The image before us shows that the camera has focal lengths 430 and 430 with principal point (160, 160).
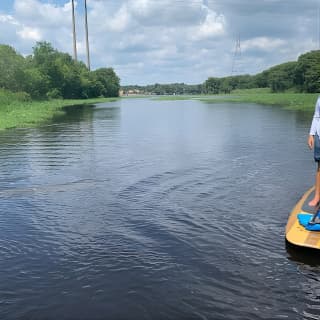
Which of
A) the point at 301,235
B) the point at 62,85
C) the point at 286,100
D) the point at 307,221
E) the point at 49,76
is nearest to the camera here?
the point at 301,235

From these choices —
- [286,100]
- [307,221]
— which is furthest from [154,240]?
[286,100]

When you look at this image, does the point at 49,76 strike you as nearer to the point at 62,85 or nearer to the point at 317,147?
the point at 62,85

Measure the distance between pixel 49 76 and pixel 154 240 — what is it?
91.4 metres

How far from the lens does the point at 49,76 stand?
9394cm

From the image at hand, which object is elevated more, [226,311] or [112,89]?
[112,89]

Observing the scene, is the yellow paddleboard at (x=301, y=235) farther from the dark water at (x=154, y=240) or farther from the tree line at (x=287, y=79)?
the tree line at (x=287, y=79)

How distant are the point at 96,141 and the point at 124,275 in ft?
55.3

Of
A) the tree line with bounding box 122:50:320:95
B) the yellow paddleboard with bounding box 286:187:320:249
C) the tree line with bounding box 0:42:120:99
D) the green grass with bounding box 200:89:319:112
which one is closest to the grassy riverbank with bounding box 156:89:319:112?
the green grass with bounding box 200:89:319:112

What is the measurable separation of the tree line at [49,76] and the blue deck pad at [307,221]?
64.8 meters

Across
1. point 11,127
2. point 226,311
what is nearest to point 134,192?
point 226,311

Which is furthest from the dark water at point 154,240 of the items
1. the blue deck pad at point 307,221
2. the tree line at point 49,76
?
the tree line at point 49,76

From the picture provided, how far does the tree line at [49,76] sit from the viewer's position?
69.6 m

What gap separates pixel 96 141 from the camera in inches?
904

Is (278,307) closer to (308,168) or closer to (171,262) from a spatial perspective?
(171,262)
